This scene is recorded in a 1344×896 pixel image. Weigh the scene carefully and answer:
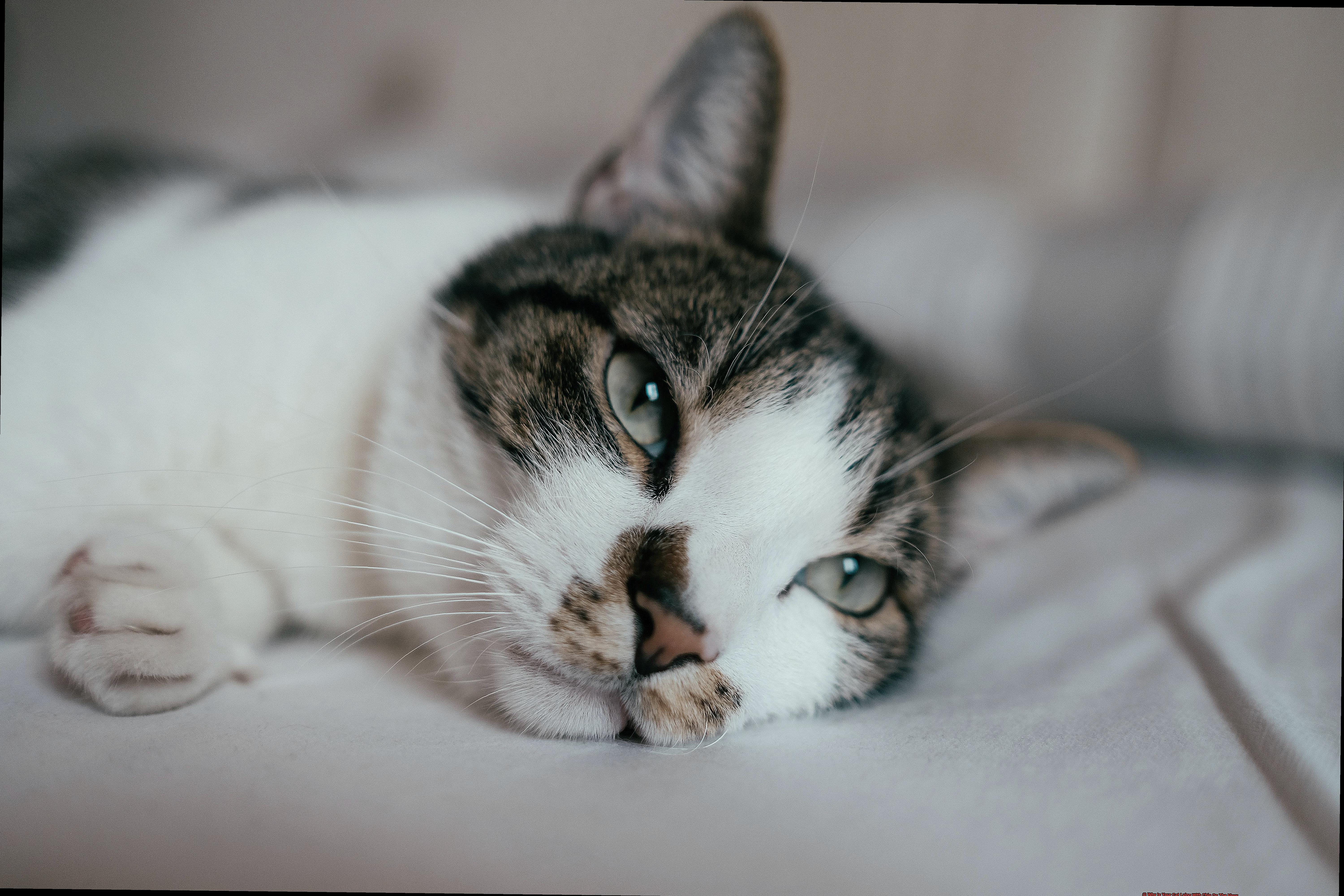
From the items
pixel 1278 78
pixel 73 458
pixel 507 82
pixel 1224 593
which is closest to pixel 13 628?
pixel 73 458

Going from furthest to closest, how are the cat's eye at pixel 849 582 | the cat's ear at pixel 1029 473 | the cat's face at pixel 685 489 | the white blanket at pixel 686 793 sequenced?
the cat's ear at pixel 1029 473 < the cat's eye at pixel 849 582 < the cat's face at pixel 685 489 < the white blanket at pixel 686 793

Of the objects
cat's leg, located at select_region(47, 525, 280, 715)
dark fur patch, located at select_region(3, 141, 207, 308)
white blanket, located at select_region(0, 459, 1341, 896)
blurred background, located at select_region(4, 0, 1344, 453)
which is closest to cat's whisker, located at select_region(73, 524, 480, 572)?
cat's leg, located at select_region(47, 525, 280, 715)

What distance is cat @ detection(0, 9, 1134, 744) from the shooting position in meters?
0.54

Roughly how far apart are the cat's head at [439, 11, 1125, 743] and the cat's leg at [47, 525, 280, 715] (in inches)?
9.2

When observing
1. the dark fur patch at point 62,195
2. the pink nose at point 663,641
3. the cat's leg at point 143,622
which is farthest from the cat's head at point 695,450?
the dark fur patch at point 62,195

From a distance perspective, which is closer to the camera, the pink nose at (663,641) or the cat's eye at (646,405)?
the pink nose at (663,641)

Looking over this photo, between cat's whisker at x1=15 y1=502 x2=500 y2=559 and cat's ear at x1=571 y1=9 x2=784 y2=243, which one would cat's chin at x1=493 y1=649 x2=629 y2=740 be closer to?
cat's whisker at x1=15 y1=502 x2=500 y2=559

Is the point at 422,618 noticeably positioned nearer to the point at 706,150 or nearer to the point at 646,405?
the point at 646,405

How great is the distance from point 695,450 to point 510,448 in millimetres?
159

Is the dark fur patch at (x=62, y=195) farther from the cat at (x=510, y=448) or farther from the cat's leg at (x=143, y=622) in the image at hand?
the cat's leg at (x=143, y=622)

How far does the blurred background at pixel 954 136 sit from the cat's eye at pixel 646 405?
28 centimetres

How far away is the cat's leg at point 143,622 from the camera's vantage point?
0.51 meters

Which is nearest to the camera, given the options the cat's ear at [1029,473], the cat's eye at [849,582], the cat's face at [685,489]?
the cat's face at [685,489]

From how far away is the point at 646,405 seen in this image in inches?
24.2
